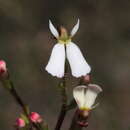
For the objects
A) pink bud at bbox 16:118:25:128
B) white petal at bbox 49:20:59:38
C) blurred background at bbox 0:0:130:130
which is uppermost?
white petal at bbox 49:20:59:38

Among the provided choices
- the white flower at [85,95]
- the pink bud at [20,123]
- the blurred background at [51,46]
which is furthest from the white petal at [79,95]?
the blurred background at [51,46]

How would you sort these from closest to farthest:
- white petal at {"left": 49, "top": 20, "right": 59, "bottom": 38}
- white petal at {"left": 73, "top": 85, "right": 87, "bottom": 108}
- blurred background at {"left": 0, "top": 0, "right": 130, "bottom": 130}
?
white petal at {"left": 73, "top": 85, "right": 87, "bottom": 108} < white petal at {"left": 49, "top": 20, "right": 59, "bottom": 38} < blurred background at {"left": 0, "top": 0, "right": 130, "bottom": 130}

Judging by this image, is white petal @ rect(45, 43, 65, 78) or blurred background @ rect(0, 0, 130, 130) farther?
blurred background @ rect(0, 0, 130, 130)

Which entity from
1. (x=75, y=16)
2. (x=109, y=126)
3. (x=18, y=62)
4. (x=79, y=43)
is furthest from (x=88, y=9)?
(x=109, y=126)

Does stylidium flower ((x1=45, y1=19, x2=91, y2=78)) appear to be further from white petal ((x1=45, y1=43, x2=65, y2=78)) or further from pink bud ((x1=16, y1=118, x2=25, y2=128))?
pink bud ((x1=16, y1=118, x2=25, y2=128))

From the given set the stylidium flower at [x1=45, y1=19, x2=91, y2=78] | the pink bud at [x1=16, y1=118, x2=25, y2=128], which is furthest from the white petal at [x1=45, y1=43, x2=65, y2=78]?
the pink bud at [x1=16, y1=118, x2=25, y2=128]

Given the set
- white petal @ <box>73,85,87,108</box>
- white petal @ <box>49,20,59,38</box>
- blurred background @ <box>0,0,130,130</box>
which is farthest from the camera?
blurred background @ <box>0,0,130,130</box>
